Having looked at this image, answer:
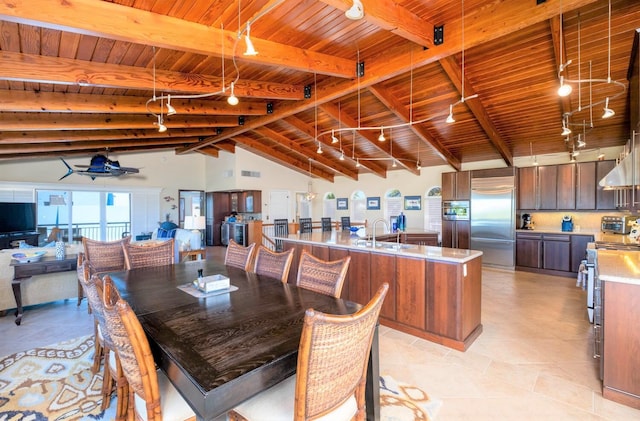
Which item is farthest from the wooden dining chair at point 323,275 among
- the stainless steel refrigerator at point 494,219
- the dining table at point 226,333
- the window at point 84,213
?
the window at point 84,213

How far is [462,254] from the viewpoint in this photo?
3127 millimetres

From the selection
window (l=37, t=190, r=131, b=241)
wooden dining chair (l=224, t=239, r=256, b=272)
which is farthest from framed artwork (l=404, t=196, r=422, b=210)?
window (l=37, t=190, r=131, b=241)

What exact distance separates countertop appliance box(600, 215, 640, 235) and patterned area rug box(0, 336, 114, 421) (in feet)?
25.6

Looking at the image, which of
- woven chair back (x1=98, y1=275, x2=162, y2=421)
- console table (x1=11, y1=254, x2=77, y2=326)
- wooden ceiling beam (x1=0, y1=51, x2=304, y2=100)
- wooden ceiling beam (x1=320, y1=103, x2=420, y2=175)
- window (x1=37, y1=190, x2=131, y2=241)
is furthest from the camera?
window (x1=37, y1=190, x2=131, y2=241)

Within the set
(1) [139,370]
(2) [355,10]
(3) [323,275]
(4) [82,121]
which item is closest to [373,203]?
(4) [82,121]

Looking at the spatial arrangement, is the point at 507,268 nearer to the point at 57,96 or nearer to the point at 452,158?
the point at 452,158

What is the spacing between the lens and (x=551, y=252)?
595 centimetres

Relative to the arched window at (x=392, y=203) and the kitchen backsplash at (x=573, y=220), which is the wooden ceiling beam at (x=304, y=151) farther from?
the kitchen backsplash at (x=573, y=220)

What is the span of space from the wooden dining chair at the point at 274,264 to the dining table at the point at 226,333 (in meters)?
0.17

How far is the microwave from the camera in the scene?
7.02 m

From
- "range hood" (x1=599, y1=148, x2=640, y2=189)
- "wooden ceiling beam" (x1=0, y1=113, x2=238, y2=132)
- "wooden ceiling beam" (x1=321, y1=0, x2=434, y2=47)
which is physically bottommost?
"range hood" (x1=599, y1=148, x2=640, y2=189)

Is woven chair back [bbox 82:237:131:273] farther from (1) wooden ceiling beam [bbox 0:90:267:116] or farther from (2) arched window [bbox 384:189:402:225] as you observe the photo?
(2) arched window [bbox 384:189:402:225]

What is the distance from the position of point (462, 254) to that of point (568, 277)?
4357 millimetres

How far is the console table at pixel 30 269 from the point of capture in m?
3.70
